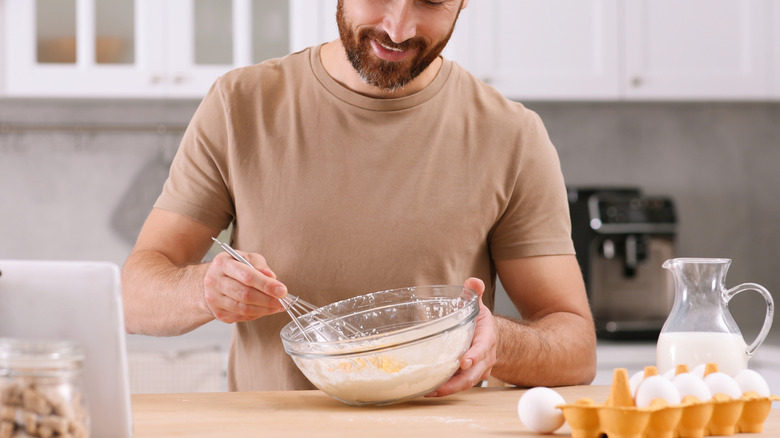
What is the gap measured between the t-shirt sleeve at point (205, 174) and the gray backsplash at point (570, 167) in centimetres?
159

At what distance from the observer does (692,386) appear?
829mm

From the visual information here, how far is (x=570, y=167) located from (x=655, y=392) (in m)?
2.39

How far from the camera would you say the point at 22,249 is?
2.95 m

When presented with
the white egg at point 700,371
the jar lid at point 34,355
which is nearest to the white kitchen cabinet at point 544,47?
the white egg at point 700,371

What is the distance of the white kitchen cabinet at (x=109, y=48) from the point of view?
2.62 m

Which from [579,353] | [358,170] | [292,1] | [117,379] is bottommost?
[579,353]

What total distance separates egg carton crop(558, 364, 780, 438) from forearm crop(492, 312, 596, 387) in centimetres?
34

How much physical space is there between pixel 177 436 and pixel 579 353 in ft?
2.11

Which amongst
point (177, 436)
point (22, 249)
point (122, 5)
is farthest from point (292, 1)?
point (177, 436)

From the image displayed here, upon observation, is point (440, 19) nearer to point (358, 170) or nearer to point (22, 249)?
point (358, 170)

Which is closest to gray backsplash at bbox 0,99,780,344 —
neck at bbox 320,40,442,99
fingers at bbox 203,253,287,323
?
neck at bbox 320,40,442,99

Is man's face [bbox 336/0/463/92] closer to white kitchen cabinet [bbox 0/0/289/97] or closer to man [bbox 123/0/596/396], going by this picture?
man [bbox 123/0/596/396]

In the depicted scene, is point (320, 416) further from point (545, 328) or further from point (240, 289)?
point (545, 328)

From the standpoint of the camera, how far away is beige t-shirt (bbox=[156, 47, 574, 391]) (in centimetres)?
138
